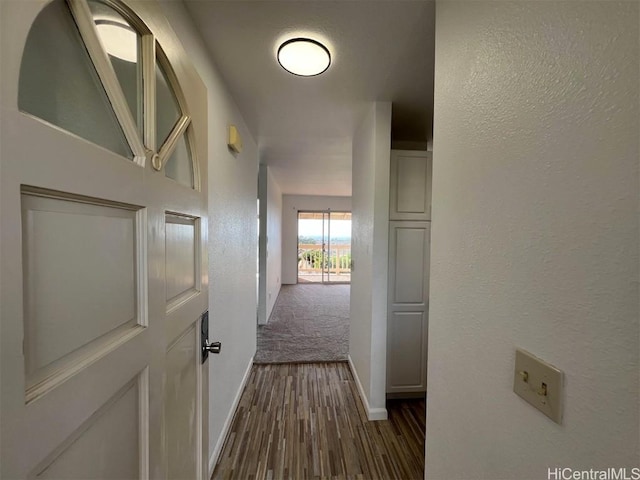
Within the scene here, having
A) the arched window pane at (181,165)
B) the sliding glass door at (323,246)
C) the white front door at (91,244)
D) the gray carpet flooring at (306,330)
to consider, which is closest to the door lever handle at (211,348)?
the white front door at (91,244)

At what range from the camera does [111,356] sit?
55 centimetres

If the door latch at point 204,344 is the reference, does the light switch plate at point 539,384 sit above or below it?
above

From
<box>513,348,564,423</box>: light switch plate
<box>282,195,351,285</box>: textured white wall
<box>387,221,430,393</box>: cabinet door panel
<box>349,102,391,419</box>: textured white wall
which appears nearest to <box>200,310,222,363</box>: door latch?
<box>513,348,564,423</box>: light switch plate

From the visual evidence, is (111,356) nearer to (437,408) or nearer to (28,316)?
(28,316)

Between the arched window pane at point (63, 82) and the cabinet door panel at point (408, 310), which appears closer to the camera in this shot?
the arched window pane at point (63, 82)

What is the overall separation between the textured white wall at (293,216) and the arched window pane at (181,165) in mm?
6188

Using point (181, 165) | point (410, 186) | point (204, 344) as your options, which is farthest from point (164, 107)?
point (410, 186)

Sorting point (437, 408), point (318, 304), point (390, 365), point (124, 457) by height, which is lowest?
point (318, 304)

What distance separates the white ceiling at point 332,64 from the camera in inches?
45.0

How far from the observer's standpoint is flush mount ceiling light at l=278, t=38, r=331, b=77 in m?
1.33

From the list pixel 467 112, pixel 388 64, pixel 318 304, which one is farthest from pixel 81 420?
pixel 318 304

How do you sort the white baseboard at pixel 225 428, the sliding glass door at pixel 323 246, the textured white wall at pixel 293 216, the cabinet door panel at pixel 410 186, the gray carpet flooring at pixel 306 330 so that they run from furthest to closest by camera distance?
the sliding glass door at pixel 323 246 < the textured white wall at pixel 293 216 < the gray carpet flooring at pixel 306 330 < the cabinet door panel at pixel 410 186 < the white baseboard at pixel 225 428

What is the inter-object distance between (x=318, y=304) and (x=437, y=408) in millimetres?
4392

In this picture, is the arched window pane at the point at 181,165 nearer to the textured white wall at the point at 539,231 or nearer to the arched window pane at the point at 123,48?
the arched window pane at the point at 123,48
